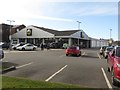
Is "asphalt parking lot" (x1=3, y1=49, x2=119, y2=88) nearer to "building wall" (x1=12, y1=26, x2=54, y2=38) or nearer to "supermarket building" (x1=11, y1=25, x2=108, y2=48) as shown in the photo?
"supermarket building" (x1=11, y1=25, x2=108, y2=48)

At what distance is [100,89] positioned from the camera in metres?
10.0

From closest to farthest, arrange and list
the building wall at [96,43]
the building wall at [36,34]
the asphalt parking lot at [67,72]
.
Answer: the asphalt parking lot at [67,72] < the building wall at [36,34] < the building wall at [96,43]

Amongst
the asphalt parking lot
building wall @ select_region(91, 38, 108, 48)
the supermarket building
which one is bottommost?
the asphalt parking lot

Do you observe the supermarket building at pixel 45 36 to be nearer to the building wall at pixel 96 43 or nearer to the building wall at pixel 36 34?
the building wall at pixel 36 34

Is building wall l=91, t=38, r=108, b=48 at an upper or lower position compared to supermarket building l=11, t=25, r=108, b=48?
lower

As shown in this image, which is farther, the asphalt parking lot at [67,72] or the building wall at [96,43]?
the building wall at [96,43]

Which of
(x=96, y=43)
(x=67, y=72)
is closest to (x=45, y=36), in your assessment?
(x=96, y=43)

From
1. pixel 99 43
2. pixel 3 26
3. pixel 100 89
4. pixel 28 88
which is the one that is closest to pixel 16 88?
pixel 28 88

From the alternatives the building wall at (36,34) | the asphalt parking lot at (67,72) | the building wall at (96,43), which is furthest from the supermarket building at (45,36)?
the asphalt parking lot at (67,72)

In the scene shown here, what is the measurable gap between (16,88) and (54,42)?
62415 millimetres

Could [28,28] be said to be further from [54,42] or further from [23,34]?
[54,42]

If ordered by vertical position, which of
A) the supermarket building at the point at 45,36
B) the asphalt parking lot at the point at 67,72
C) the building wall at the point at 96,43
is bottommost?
the asphalt parking lot at the point at 67,72

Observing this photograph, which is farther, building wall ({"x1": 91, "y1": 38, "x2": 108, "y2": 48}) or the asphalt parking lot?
building wall ({"x1": 91, "y1": 38, "x2": 108, "y2": 48})

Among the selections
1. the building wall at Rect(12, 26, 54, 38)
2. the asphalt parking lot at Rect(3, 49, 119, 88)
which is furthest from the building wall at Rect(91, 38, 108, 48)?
the asphalt parking lot at Rect(3, 49, 119, 88)
